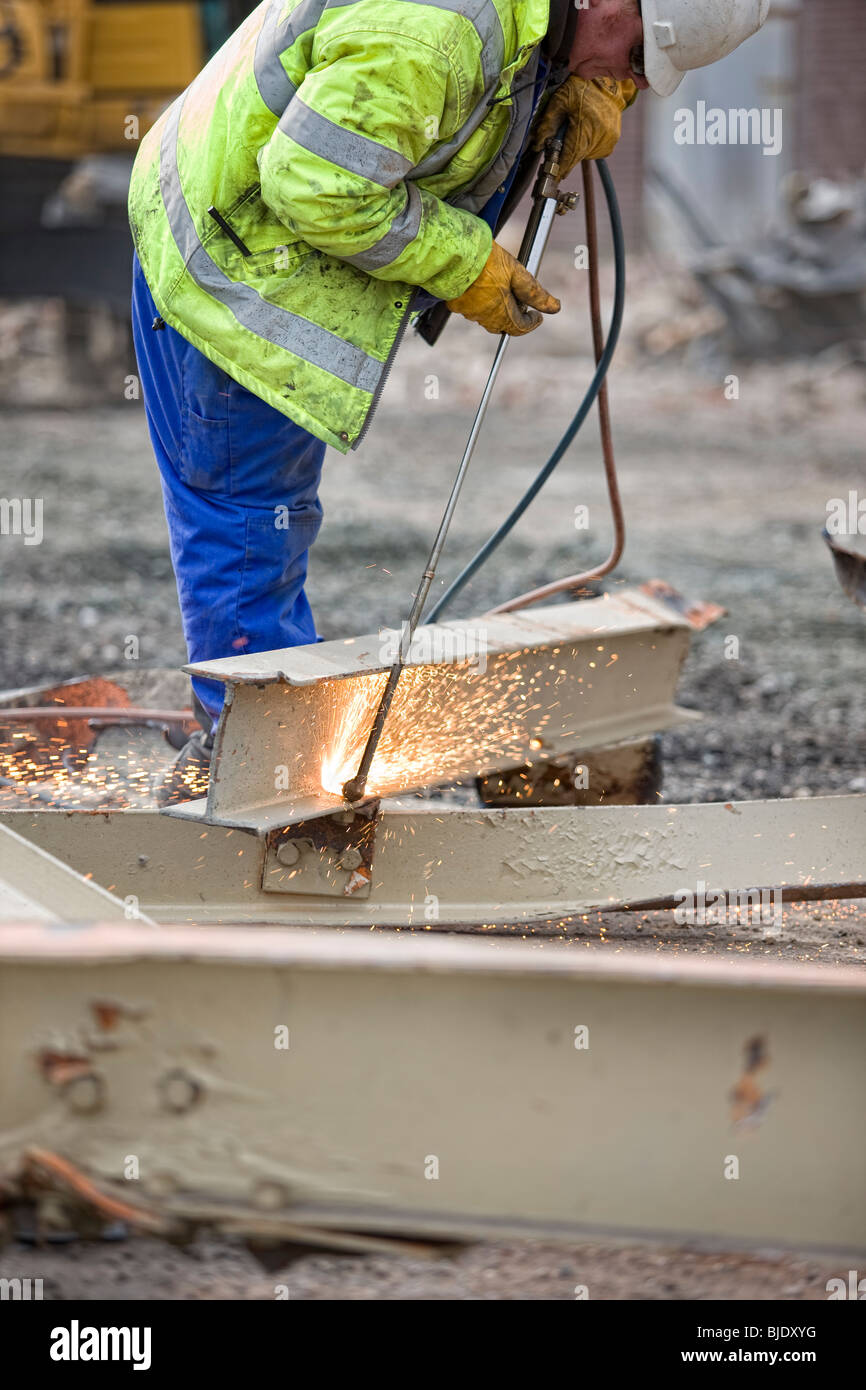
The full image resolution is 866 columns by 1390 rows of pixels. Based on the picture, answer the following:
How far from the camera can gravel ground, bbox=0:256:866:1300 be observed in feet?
6.43

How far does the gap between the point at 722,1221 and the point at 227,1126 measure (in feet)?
1.87

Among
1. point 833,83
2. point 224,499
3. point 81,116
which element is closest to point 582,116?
point 224,499

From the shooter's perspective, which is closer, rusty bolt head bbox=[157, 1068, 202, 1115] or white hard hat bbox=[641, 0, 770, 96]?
rusty bolt head bbox=[157, 1068, 202, 1115]

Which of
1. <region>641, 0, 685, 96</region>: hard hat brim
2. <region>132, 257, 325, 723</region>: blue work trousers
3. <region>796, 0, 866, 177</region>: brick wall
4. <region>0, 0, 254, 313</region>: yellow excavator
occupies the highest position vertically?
<region>796, 0, 866, 177</region>: brick wall

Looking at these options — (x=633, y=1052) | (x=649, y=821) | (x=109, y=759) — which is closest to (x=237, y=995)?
(x=633, y=1052)

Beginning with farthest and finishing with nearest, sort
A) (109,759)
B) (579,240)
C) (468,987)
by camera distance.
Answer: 1. (579,240)
2. (109,759)
3. (468,987)

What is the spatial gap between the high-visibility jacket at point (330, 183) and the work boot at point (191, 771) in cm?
72

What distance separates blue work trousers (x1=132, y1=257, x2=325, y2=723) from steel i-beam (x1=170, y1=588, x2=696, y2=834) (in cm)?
28

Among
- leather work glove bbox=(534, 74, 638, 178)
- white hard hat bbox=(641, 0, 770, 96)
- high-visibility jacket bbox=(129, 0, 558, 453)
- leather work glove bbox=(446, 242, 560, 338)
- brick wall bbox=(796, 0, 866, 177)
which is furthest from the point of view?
brick wall bbox=(796, 0, 866, 177)

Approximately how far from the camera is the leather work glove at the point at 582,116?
8.43 ft

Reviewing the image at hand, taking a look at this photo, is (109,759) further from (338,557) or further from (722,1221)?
(338,557)

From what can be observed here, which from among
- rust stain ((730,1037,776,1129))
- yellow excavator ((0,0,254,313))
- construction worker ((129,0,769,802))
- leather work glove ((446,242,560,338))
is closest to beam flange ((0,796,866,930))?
construction worker ((129,0,769,802))

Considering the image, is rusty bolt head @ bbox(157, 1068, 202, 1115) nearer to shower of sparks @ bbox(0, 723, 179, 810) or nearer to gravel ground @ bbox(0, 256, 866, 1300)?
gravel ground @ bbox(0, 256, 866, 1300)

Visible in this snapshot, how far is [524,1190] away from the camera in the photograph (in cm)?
155
